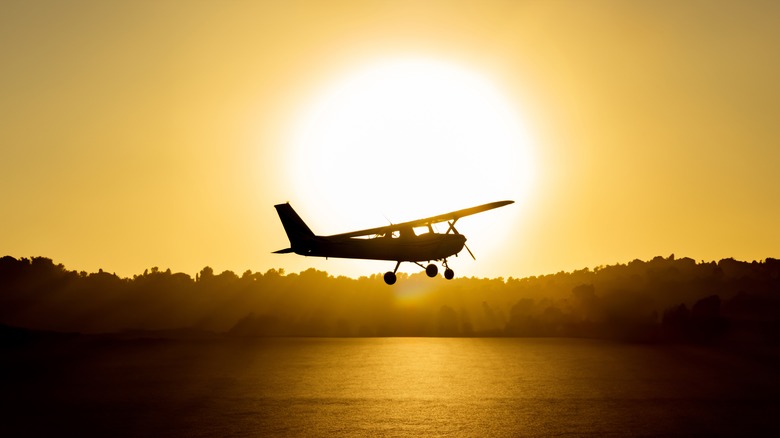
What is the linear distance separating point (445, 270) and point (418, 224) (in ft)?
30.1

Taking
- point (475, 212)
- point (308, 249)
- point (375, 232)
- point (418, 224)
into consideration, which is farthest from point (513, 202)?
point (308, 249)

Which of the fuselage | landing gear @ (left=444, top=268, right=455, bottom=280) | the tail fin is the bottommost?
landing gear @ (left=444, top=268, right=455, bottom=280)

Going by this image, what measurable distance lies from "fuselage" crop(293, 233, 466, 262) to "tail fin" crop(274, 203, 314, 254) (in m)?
0.41

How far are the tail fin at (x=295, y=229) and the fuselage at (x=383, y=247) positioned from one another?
0.41 m

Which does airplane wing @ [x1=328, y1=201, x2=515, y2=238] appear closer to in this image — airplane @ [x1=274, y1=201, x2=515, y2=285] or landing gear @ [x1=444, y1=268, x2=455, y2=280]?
airplane @ [x1=274, y1=201, x2=515, y2=285]

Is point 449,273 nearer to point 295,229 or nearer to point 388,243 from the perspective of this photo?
point 388,243

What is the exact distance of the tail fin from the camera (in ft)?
299

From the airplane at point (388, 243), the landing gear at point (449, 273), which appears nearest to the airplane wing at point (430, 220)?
the airplane at point (388, 243)

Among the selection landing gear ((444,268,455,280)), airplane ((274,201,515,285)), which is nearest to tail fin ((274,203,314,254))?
airplane ((274,201,515,285))

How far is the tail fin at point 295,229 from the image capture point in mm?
91125

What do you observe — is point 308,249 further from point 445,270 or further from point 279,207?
point 445,270

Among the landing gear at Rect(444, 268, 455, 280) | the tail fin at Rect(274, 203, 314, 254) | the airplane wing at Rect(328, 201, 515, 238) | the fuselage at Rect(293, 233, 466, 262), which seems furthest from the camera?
the tail fin at Rect(274, 203, 314, 254)

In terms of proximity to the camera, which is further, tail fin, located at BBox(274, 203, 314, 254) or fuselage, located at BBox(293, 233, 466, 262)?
tail fin, located at BBox(274, 203, 314, 254)

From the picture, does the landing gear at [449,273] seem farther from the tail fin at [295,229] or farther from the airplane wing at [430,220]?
the tail fin at [295,229]
